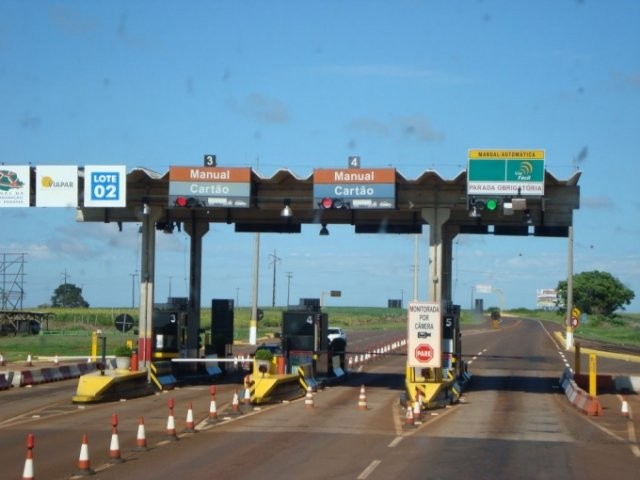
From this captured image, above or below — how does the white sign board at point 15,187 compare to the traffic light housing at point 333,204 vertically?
above

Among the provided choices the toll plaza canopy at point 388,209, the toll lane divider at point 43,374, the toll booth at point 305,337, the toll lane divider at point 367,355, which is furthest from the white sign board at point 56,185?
the toll lane divider at point 367,355

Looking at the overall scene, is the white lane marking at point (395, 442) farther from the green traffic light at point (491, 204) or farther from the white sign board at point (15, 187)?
the white sign board at point (15, 187)

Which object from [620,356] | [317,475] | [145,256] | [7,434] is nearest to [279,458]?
[317,475]

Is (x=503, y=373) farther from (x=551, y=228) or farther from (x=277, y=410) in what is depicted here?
(x=277, y=410)

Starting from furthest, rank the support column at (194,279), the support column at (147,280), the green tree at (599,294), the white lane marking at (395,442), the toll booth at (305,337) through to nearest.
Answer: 1. the green tree at (599,294)
2. the support column at (194,279)
3. the toll booth at (305,337)
4. the support column at (147,280)
5. the white lane marking at (395,442)

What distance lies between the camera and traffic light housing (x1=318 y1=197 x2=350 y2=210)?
30.5 meters

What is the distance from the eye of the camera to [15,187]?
103ft

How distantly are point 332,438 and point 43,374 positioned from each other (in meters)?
19.5

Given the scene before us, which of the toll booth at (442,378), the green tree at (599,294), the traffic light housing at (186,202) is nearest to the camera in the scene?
the toll booth at (442,378)

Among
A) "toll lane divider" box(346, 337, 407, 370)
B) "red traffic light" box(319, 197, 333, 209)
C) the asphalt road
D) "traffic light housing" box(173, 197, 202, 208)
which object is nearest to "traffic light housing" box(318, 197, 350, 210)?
"red traffic light" box(319, 197, 333, 209)

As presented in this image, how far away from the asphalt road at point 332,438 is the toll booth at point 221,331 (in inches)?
265

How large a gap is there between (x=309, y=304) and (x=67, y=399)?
11.3 meters

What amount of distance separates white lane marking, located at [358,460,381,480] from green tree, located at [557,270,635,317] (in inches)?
6222

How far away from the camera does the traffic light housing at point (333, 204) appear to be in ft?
100.0
